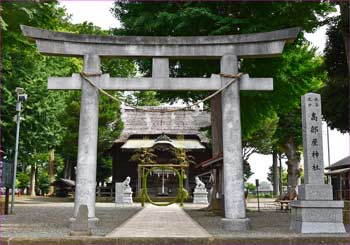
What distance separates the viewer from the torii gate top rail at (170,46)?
11617 mm

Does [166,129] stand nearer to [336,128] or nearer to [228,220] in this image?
[336,128]

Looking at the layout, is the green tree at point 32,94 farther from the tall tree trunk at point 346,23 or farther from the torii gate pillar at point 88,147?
the tall tree trunk at point 346,23

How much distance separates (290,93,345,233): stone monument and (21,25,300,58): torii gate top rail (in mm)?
2068

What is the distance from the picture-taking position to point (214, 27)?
607 inches

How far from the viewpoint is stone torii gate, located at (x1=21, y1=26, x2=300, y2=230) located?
442 inches

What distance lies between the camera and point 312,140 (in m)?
10.9

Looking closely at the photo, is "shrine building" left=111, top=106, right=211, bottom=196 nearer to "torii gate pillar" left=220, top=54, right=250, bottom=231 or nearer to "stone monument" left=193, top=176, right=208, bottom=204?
"stone monument" left=193, top=176, right=208, bottom=204

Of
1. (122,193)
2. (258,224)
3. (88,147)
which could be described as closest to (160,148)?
(122,193)

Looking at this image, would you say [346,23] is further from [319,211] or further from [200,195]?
[200,195]

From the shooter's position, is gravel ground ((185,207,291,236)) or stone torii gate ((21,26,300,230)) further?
stone torii gate ((21,26,300,230))

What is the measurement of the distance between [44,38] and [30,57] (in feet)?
43.4

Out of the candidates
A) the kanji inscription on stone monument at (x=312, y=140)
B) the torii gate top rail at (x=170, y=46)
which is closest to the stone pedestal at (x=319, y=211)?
the kanji inscription on stone monument at (x=312, y=140)

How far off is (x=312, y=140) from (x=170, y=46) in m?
4.79

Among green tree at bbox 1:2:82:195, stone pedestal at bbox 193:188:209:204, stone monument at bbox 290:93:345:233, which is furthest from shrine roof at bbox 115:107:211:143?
stone monument at bbox 290:93:345:233
